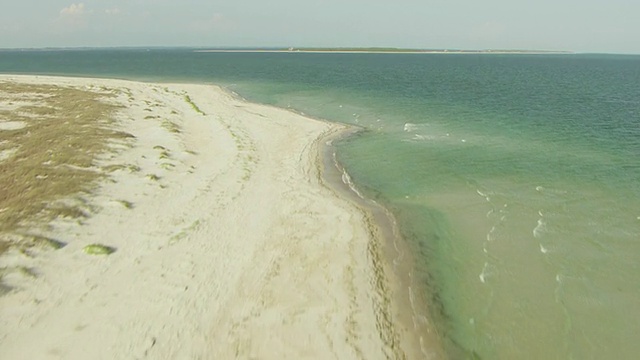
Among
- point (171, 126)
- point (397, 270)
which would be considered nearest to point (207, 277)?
point (397, 270)

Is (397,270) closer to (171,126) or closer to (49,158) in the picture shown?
(49,158)

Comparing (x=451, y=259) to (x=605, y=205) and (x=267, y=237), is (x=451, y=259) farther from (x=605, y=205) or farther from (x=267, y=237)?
(x=605, y=205)

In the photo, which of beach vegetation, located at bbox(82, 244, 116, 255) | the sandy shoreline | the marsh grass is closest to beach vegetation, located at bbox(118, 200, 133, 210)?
the sandy shoreline

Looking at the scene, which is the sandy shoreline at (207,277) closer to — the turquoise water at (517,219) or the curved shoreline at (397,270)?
the curved shoreline at (397,270)

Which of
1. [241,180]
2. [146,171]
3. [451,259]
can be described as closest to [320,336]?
[451,259]

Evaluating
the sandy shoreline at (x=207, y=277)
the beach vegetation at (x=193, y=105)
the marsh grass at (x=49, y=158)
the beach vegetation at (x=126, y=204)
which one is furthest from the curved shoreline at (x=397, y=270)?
the beach vegetation at (x=193, y=105)

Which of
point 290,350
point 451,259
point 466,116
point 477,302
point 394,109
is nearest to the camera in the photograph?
point 290,350
